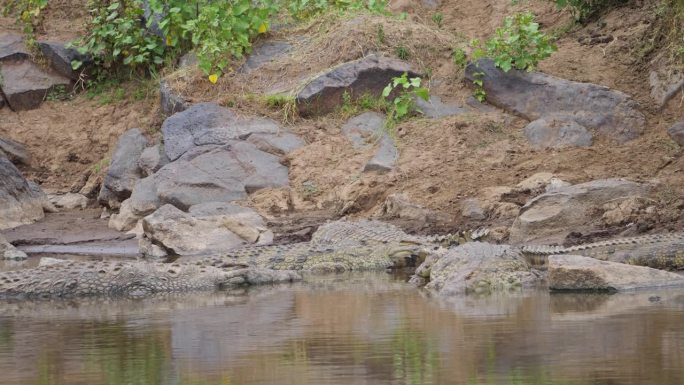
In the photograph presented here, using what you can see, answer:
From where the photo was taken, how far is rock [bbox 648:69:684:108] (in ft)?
44.5

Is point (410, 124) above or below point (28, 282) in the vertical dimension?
above

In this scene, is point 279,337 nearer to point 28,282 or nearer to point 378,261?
point 28,282

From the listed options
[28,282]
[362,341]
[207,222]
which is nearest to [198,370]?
[362,341]

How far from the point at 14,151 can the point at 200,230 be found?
562cm

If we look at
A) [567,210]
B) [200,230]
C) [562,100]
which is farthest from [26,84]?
[567,210]

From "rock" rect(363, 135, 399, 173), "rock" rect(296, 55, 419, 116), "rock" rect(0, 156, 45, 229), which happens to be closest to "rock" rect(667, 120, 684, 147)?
"rock" rect(363, 135, 399, 173)

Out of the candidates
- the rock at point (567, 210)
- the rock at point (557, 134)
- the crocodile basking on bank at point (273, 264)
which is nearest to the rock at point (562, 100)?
the rock at point (557, 134)

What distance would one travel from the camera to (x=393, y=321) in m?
7.28

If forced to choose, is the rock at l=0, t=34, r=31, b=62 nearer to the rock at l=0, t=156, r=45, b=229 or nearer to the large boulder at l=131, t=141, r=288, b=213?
the rock at l=0, t=156, r=45, b=229

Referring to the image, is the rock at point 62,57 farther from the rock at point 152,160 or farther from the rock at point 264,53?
the rock at point 152,160

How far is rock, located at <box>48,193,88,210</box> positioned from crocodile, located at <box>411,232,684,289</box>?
25.0ft

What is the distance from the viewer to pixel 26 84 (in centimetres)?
1850

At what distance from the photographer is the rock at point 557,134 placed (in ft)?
44.2

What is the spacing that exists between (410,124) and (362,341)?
8.37 m
